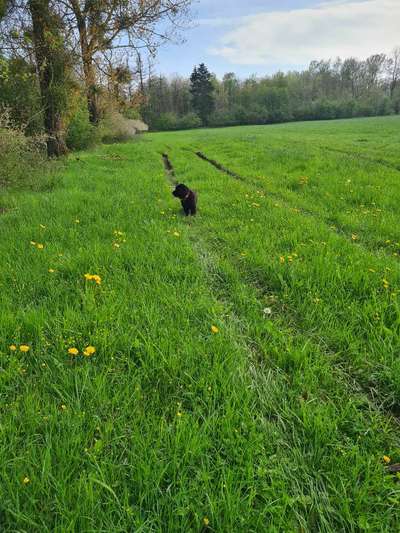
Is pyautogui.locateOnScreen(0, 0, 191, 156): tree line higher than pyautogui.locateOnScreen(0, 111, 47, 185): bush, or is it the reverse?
pyautogui.locateOnScreen(0, 0, 191, 156): tree line

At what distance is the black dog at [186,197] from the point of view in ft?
19.1

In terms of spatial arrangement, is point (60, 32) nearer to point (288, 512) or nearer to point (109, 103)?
point (109, 103)

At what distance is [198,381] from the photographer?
2061 mm

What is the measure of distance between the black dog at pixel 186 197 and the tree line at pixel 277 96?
53955 mm

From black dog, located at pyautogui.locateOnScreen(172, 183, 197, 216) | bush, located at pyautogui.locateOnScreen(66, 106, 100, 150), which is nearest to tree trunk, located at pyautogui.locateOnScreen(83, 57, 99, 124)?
bush, located at pyautogui.locateOnScreen(66, 106, 100, 150)

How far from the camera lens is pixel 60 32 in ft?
39.6

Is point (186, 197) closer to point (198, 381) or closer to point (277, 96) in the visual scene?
point (198, 381)

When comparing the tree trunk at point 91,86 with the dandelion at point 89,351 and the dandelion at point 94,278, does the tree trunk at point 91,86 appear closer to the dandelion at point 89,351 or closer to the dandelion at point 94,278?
the dandelion at point 94,278

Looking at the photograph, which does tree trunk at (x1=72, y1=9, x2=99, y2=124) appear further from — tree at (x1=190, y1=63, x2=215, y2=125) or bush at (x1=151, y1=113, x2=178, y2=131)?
tree at (x1=190, y1=63, x2=215, y2=125)

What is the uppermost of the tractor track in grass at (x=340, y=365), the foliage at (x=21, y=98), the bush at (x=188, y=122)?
the bush at (x=188, y=122)

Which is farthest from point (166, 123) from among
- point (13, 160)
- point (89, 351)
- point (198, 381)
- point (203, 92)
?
point (198, 381)

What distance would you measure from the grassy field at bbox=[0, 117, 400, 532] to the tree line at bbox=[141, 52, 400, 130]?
5643 cm

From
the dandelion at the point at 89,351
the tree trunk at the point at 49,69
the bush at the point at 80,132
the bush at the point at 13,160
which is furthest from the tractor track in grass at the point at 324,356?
the bush at the point at 80,132

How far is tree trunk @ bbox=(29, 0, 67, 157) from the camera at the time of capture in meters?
10.9
